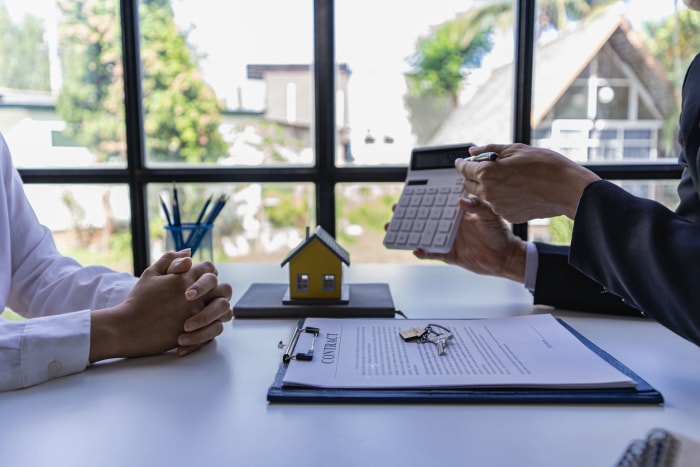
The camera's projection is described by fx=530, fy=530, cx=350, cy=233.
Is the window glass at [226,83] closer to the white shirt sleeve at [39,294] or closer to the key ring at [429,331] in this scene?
the white shirt sleeve at [39,294]

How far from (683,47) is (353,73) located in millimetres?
1119

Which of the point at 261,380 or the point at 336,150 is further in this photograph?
the point at 336,150

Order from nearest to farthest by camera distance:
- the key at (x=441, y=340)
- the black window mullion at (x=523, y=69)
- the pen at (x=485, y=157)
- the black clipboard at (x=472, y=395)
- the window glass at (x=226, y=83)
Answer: the black clipboard at (x=472, y=395), the key at (x=441, y=340), the pen at (x=485, y=157), the black window mullion at (x=523, y=69), the window glass at (x=226, y=83)

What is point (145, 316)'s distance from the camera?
0.70m

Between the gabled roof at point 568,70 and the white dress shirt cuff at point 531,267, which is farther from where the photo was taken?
the gabled roof at point 568,70

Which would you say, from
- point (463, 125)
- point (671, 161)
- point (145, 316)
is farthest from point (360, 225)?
point (145, 316)

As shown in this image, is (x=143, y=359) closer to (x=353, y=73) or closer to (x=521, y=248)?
(x=521, y=248)

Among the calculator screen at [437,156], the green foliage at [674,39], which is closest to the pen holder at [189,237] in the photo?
the calculator screen at [437,156]

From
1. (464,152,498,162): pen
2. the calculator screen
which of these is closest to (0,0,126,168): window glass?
the calculator screen

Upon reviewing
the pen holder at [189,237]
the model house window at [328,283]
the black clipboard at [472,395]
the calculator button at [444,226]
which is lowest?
the black clipboard at [472,395]

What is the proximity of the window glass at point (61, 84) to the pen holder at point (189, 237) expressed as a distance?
75 centimetres

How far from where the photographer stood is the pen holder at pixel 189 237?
1.26m

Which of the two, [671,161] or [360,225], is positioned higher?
[671,161]

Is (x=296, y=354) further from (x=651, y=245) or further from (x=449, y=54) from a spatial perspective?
(x=449, y=54)
